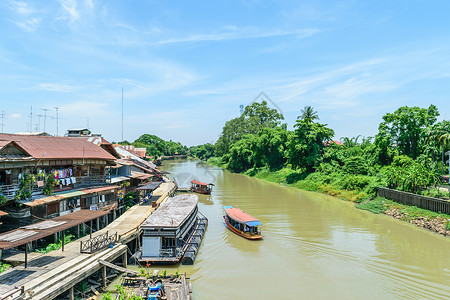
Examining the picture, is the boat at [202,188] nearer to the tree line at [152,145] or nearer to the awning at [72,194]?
the awning at [72,194]

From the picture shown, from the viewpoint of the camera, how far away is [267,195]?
47.2 metres

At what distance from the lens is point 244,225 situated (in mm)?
26312

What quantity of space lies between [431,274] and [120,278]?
759 inches

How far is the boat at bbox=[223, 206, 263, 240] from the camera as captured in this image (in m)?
25.2

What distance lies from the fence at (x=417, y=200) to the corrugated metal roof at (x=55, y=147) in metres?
31.3

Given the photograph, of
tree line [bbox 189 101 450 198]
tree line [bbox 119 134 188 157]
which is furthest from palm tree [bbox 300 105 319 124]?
tree line [bbox 119 134 188 157]

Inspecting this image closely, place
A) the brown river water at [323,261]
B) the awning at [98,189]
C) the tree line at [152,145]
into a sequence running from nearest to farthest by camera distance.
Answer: the brown river water at [323,261] < the awning at [98,189] < the tree line at [152,145]

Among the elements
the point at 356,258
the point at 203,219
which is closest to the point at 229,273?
the point at 356,258

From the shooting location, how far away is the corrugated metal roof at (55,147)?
22288mm

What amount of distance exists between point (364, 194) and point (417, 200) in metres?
8.68

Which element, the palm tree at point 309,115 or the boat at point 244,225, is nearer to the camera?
the boat at point 244,225

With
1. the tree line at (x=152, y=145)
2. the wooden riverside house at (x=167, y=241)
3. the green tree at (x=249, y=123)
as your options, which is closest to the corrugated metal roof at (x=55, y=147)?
the wooden riverside house at (x=167, y=241)

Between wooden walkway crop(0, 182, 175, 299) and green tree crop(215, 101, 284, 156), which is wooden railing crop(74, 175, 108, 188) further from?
green tree crop(215, 101, 284, 156)

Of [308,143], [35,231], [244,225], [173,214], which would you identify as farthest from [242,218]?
[308,143]
